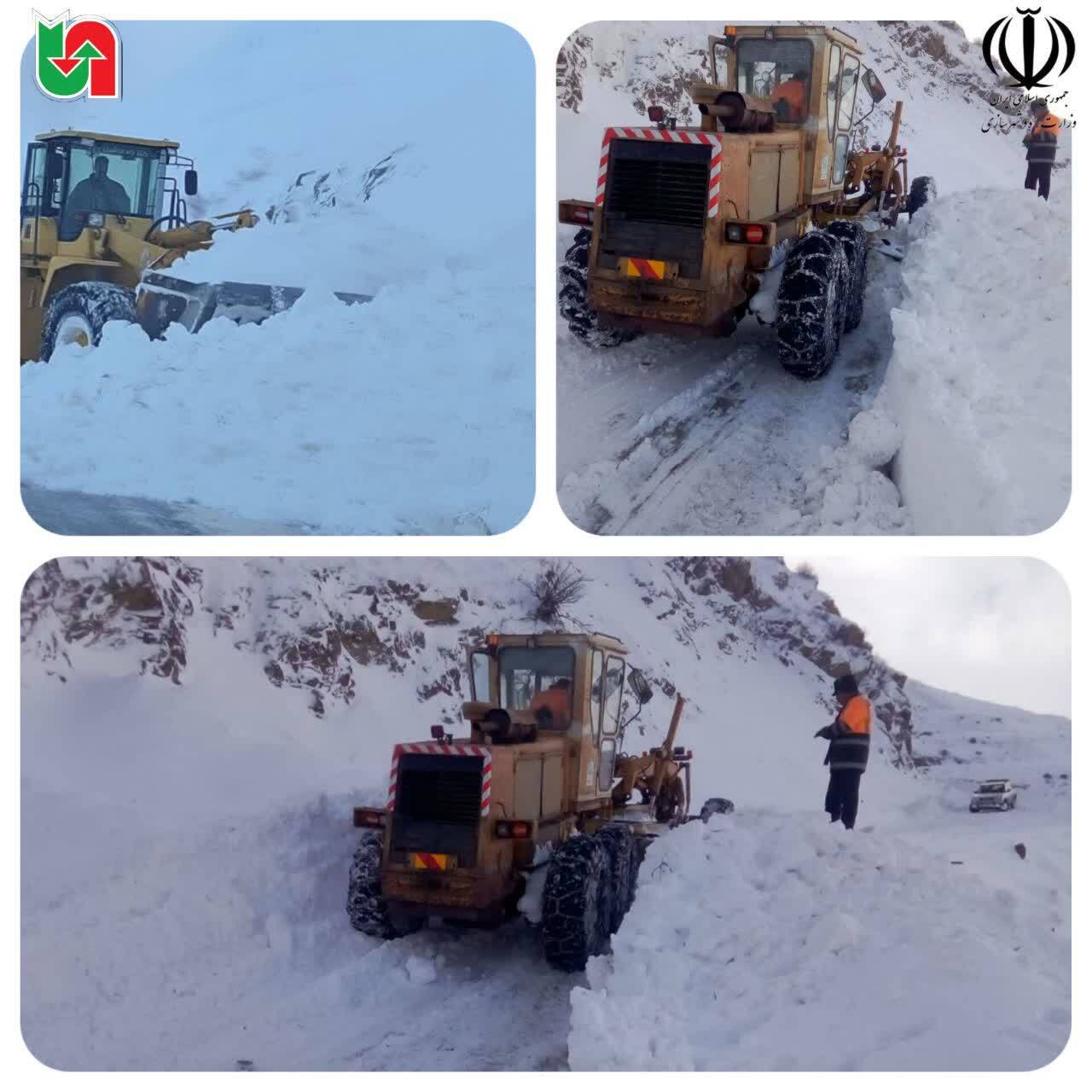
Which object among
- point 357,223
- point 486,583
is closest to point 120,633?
point 486,583

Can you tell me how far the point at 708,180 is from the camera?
25.0 ft

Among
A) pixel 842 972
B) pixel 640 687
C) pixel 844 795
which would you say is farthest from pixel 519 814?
pixel 842 972

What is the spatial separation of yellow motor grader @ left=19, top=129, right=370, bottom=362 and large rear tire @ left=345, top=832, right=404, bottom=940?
10.3ft

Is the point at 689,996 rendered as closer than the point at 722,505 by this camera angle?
Yes

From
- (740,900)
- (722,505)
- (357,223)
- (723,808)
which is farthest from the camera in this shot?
(357,223)

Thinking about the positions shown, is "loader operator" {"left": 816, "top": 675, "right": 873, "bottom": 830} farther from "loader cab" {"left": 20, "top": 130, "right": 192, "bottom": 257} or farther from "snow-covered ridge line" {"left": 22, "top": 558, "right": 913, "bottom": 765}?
"loader cab" {"left": 20, "top": 130, "right": 192, "bottom": 257}

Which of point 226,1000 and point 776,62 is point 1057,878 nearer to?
point 226,1000

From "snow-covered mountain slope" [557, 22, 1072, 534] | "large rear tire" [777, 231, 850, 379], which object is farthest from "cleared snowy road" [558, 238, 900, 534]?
"large rear tire" [777, 231, 850, 379]

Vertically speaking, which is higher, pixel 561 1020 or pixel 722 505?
pixel 722 505

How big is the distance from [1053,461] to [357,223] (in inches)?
192

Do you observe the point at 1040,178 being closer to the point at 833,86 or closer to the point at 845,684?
the point at 833,86

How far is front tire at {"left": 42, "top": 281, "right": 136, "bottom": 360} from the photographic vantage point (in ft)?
27.6

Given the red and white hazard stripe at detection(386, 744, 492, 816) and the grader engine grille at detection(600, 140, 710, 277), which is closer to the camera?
the red and white hazard stripe at detection(386, 744, 492, 816)

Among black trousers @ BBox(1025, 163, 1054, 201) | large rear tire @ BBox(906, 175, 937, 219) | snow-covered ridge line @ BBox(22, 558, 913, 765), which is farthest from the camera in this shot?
large rear tire @ BBox(906, 175, 937, 219)
